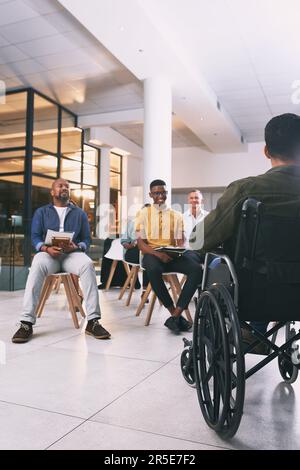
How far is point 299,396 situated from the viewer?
164 centimetres

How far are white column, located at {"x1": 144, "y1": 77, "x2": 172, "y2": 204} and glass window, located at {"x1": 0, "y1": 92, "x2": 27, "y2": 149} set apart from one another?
2708 millimetres

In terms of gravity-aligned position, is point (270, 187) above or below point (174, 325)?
above

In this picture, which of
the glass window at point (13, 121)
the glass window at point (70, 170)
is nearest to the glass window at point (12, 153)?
the glass window at point (13, 121)

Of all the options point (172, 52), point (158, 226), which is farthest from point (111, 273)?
point (172, 52)

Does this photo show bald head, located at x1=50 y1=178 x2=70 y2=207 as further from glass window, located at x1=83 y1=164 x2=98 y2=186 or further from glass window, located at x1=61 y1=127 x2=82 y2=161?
glass window, located at x1=83 y1=164 x2=98 y2=186

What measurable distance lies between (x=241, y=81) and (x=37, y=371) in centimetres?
570

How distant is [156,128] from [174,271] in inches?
137

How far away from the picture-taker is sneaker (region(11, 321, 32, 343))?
2.43m

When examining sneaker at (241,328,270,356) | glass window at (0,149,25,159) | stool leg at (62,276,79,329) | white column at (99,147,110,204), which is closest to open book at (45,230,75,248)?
stool leg at (62,276,79,329)

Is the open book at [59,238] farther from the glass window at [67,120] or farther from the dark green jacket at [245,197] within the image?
the glass window at [67,120]

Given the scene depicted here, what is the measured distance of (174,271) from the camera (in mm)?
2930

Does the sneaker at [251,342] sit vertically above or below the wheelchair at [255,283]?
below

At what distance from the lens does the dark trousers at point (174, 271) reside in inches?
110

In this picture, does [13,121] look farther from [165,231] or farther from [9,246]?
[165,231]
